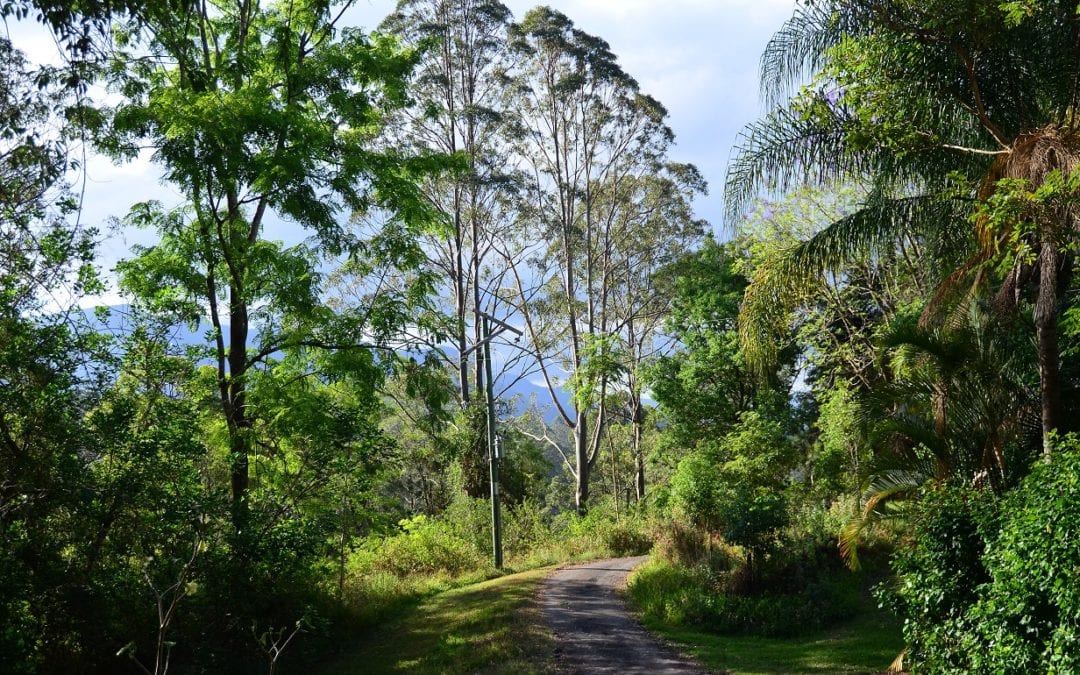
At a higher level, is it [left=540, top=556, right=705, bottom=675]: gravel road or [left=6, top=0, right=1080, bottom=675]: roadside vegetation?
Result: [left=6, top=0, right=1080, bottom=675]: roadside vegetation

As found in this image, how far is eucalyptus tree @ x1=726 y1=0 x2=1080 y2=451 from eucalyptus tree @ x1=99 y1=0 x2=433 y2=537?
6.31m

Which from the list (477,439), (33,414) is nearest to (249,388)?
(33,414)

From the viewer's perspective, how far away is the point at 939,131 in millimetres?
10828

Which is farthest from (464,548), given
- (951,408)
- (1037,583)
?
(1037,583)

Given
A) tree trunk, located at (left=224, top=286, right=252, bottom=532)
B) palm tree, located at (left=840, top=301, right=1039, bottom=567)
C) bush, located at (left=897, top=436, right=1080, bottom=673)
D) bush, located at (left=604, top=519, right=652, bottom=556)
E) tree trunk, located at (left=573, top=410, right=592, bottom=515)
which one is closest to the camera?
bush, located at (left=897, top=436, right=1080, bottom=673)

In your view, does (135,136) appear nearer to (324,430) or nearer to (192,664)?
(324,430)

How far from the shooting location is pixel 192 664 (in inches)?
425

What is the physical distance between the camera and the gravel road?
10.9 m

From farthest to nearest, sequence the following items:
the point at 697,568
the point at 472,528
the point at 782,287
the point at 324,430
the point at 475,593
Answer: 1. the point at 472,528
2. the point at 475,593
3. the point at 697,568
4. the point at 324,430
5. the point at 782,287

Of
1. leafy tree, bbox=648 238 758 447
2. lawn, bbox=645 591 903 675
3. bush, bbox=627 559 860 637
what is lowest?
lawn, bbox=645 591 903 675

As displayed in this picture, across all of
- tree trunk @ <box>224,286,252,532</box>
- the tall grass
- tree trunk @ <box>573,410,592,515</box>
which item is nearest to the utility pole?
the tall grass

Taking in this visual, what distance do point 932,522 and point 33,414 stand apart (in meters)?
9.80

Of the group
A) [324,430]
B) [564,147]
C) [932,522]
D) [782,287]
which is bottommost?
[932,522]

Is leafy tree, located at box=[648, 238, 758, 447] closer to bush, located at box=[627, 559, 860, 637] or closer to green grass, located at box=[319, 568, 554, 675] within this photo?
bush, located at box=[627, 559, 860, 637]
